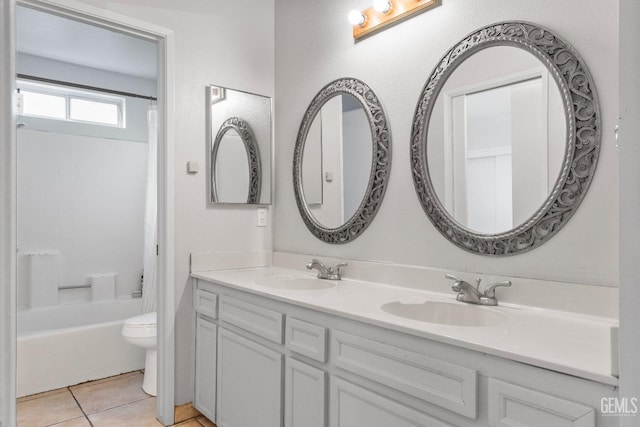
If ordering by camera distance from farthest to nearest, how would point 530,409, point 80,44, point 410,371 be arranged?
point 80,44 → point 410,371 → point 530,409

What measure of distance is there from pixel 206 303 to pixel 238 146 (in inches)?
38.9

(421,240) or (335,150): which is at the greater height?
(335,150)

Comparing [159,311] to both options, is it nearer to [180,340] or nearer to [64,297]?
[180,340]

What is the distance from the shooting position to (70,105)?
383 cm

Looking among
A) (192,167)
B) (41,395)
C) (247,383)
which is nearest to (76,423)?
(41,395)

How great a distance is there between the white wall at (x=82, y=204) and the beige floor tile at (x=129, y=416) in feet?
5.37

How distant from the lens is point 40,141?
355 centimetres

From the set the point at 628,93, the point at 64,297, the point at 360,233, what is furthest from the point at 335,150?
the point at 64,297

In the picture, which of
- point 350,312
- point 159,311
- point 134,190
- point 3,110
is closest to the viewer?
point 3,110

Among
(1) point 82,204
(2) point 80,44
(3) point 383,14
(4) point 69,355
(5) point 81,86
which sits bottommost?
(4) point 69,355

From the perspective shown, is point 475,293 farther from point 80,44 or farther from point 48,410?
point 80,44

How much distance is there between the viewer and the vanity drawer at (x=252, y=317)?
176cm

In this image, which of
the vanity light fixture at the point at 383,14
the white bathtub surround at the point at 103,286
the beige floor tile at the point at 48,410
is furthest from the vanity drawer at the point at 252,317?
the white bathtub surround at the point at 103,286

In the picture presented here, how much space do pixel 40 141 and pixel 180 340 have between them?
8.03 feet
